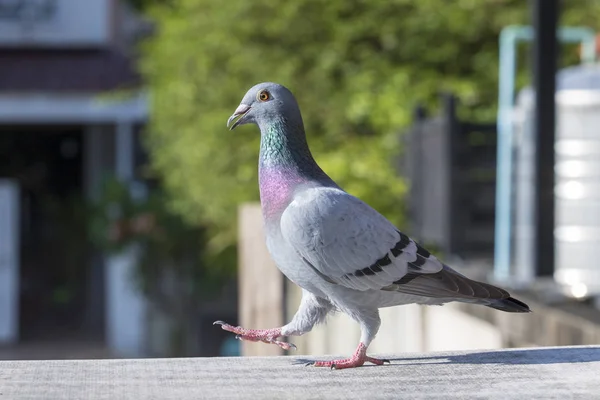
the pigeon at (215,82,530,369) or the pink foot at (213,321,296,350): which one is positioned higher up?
the pigeon at (215,82,530,369)

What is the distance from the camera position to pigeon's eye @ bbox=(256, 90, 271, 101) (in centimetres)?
273

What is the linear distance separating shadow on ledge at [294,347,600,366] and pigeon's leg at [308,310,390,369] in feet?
0.21

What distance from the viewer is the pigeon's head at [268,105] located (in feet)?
8.89

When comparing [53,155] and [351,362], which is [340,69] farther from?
[53,155]

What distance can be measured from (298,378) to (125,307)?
11706 mm

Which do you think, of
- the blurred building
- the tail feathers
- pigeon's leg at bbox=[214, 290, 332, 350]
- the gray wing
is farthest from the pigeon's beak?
the blurred building

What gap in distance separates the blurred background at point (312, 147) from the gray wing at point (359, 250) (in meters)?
1.62

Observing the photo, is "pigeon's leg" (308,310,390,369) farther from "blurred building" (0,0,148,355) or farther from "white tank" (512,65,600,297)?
"blurred building" (0,0,148,355)

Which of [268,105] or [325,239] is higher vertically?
[268,105]

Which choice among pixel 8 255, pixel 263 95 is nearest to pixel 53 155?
pixel 8 255

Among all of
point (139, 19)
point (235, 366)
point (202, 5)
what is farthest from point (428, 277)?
point (139, 19)

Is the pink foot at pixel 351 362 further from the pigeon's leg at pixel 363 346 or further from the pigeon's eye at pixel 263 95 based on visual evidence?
the pigeon's eye at pixel 263 95

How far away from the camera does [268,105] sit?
273cm

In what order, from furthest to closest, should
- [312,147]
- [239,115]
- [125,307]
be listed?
[125,307], [312,147], [239,115]
